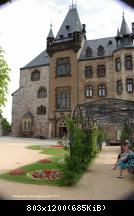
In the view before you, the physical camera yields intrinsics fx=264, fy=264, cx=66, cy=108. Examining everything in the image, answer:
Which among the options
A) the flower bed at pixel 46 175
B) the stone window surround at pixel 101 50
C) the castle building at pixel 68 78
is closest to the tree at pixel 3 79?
the flower bed at pixel 46 175

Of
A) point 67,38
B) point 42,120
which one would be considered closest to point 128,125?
point 42,120

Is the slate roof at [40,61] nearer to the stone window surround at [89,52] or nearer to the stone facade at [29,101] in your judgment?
the stone facade at [29,101]

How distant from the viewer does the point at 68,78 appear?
151ft

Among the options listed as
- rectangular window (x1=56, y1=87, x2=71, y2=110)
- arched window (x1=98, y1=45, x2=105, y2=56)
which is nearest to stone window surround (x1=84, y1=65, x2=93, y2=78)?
arched window (x1=98, y1=45, x2=105, y2=56)

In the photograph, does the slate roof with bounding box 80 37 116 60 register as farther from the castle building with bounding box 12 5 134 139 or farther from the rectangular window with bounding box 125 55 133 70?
the rectangular window with bounding box 125 55 133 70

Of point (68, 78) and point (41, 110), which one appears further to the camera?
point (41, 110)

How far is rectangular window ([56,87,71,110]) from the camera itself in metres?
45.4

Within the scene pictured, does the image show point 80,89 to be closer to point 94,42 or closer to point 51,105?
point 51,105

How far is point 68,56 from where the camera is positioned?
46.6 meters

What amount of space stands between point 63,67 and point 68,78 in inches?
93.5

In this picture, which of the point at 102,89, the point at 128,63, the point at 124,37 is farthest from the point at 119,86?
the point at 124,37

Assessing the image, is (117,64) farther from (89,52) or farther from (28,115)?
(28,115)
